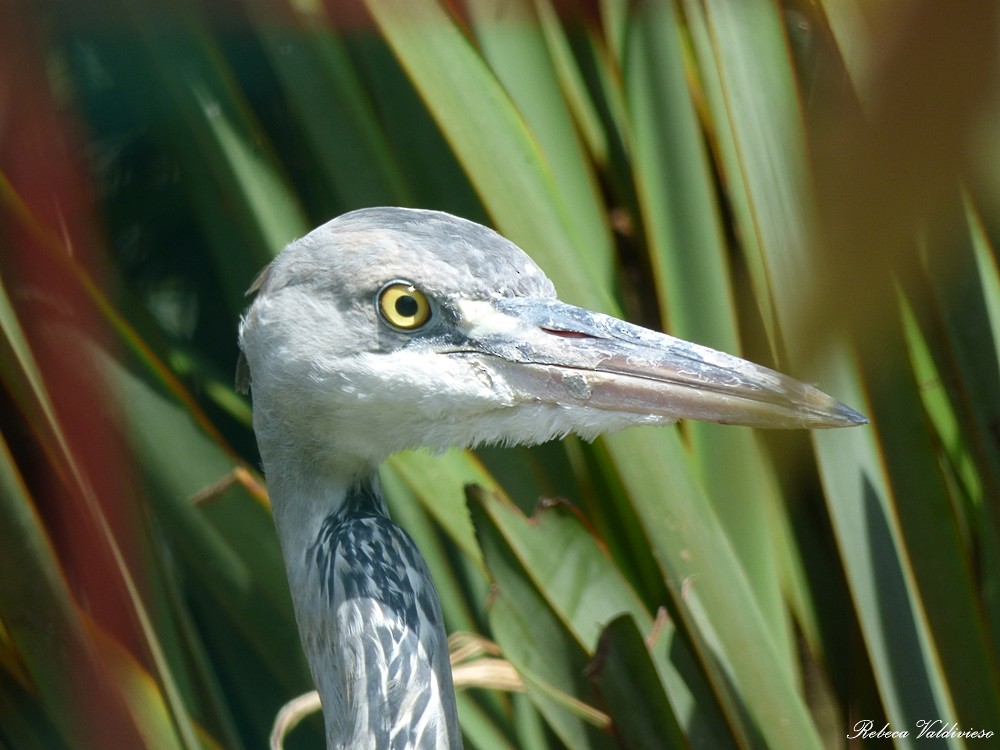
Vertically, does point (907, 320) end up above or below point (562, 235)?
below

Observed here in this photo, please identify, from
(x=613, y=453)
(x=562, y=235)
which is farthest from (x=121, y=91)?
(x=613, y=453)

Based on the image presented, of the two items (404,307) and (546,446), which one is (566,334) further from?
(546,446)

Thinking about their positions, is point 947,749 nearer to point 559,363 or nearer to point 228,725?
point 559,363

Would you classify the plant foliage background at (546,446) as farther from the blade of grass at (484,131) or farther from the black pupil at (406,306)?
the black pupil at (406,306)

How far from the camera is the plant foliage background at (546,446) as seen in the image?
4.55ft

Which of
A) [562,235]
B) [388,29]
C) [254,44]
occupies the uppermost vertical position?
[254,44]

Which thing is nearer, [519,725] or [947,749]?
[947,749]

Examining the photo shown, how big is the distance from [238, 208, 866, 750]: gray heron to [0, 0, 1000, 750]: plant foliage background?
20 centimetres

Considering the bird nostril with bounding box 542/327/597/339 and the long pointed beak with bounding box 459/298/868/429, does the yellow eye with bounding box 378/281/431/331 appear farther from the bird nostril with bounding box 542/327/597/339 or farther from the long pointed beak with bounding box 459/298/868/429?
the bird nostril with bounding box 542/327/597/339

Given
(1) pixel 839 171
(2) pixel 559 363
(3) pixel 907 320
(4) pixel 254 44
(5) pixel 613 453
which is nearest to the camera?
(1) pixel 839 171

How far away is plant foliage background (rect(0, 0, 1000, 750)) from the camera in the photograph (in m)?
1.39

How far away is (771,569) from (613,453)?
40 centimetres

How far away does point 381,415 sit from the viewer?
3.98ft

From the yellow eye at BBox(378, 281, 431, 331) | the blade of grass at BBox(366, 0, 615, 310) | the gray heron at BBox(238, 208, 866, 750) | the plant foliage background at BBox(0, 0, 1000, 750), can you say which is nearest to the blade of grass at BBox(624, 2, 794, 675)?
the plant foliage background at BBox(0, 0, 1000, 750)
